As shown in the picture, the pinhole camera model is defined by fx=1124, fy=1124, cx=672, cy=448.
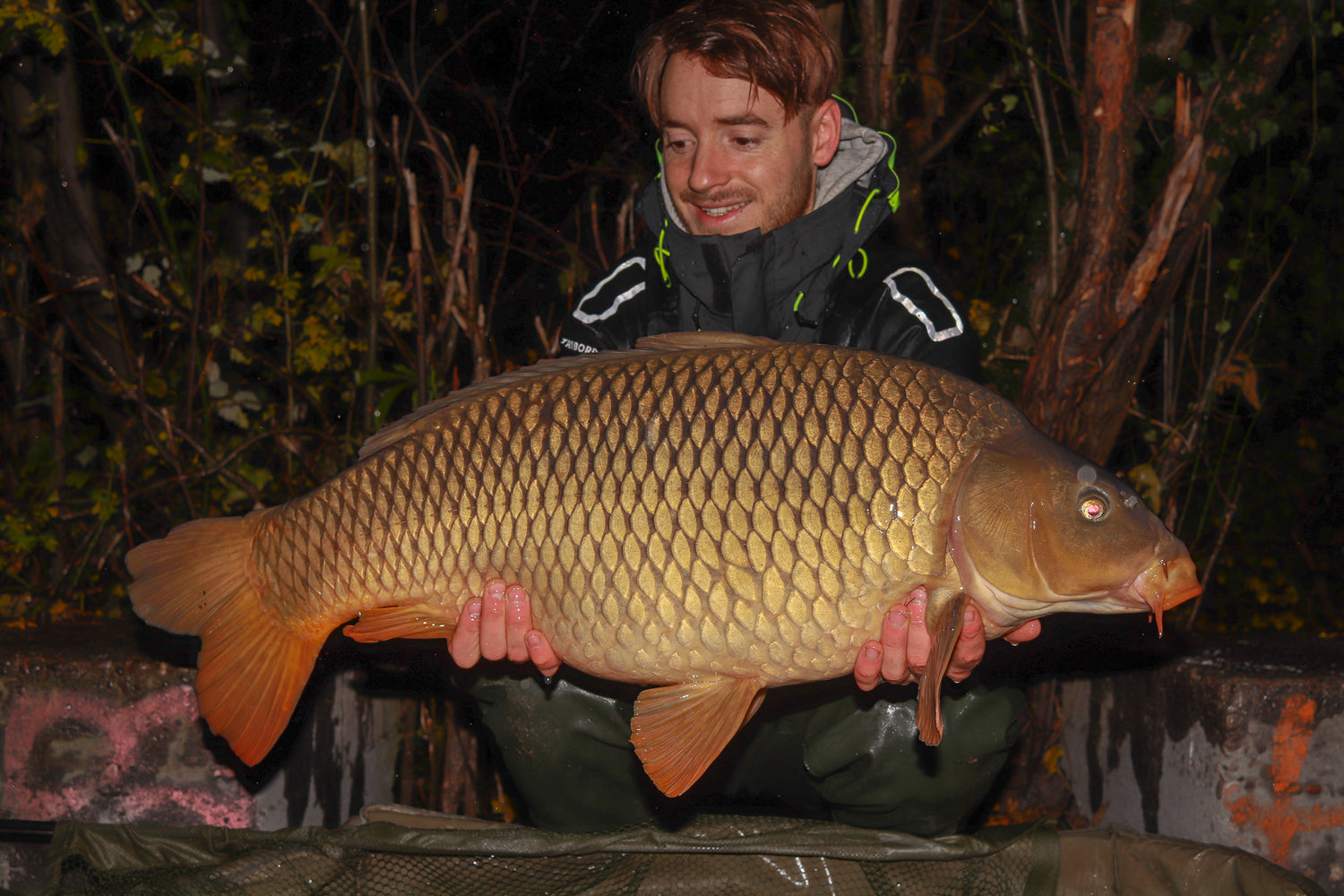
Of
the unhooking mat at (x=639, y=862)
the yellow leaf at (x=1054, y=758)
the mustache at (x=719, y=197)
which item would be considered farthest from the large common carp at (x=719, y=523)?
the yellow leaf at (x=1054, y=758)

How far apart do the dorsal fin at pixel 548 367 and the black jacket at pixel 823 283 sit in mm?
431

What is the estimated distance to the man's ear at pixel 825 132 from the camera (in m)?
2.06

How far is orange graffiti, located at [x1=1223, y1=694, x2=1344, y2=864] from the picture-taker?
1819 mm

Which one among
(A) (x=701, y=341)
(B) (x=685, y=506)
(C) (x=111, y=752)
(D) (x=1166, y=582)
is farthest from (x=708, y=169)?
(C) (x=111, y=752)

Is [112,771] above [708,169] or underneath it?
A: underneath

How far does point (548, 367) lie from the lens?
1.56 meters

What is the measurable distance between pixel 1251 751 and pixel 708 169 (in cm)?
133

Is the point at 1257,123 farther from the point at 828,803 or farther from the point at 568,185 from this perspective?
the point at 568,185

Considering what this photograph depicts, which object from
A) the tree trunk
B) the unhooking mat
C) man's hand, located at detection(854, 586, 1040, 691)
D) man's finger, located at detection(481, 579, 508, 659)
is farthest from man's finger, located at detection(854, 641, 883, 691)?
the tree trunk

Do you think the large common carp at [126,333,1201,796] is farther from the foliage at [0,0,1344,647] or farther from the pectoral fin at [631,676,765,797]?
the foliage at [0,0,1344,647]

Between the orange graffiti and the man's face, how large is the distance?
118cm

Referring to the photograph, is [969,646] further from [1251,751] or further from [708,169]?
[708,169]

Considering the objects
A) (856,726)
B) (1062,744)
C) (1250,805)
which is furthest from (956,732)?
(1062,744)

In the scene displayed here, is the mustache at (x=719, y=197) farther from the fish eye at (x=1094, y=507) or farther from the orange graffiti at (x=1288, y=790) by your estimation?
the orange graffiti at (x=1288, y=790)
